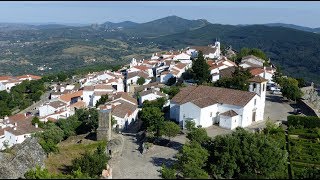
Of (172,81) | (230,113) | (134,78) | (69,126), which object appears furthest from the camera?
(134,78)

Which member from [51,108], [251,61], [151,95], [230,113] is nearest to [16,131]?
[51,108]

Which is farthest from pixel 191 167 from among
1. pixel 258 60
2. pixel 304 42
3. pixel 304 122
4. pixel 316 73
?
pixel 304 42

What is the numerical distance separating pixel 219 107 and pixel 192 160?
1637cm

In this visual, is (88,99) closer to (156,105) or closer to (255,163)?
(156,105)

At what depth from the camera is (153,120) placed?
119 feet

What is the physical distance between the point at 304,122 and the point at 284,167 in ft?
44.6

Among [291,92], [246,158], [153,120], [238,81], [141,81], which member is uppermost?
[238,81]

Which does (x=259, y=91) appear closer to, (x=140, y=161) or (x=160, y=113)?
(x=160, y=113)

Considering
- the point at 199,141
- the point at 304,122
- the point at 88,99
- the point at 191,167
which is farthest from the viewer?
the point at 88,99

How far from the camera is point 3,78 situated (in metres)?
93.2

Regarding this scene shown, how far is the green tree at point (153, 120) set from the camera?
3456cm

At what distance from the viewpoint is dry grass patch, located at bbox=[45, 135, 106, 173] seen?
91.1 ft

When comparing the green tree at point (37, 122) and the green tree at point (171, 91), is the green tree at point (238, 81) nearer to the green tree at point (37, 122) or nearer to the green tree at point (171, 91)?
the green tree at point (171, 91)

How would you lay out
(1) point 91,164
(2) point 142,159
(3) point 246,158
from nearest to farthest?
(1) point 91,164
(3) point 246,158
(2) point 142,159
